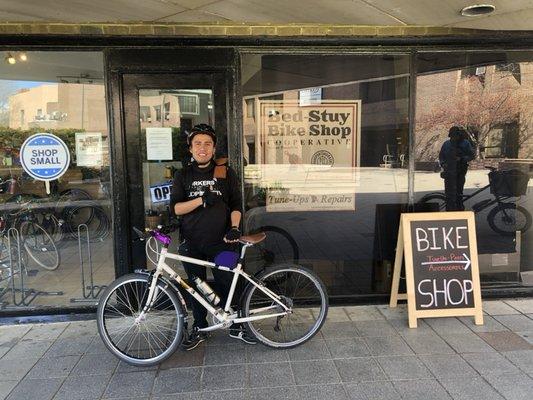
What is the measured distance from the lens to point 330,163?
477 centimetres

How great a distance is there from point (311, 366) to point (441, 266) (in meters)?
1.57

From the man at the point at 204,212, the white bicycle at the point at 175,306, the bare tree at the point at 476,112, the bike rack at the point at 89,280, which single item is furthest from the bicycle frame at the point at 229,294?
the bare tree at the point at 476,112

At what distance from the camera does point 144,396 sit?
3.07 m

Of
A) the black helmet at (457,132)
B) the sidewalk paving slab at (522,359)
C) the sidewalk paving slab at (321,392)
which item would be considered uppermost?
the black helmet at (457,132)

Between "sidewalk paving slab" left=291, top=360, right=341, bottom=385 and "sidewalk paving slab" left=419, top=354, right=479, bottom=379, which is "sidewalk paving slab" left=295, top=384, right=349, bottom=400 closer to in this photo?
"sidewalk paving slab" left=291, top=360, right=341, bottom=385

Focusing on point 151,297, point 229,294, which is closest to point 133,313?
point 151,297

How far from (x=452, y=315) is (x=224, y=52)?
3.10 m

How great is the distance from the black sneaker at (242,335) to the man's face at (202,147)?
4.59 ft

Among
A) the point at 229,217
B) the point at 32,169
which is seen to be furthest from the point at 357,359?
the point at 32,169

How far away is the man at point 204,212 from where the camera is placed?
3578 millimetres

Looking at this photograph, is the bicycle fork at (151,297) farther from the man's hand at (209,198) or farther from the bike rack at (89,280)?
the bike rack at (89,280)

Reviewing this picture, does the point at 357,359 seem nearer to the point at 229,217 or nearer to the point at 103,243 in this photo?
the point at 229,217

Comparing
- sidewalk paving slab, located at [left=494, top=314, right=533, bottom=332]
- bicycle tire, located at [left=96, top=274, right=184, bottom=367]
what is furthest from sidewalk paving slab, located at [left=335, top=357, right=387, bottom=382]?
sidewalk paving slab, located at [left=494, top=314, right=533, bottom=332]

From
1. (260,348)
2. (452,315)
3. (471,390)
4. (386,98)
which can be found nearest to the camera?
(471,390)
